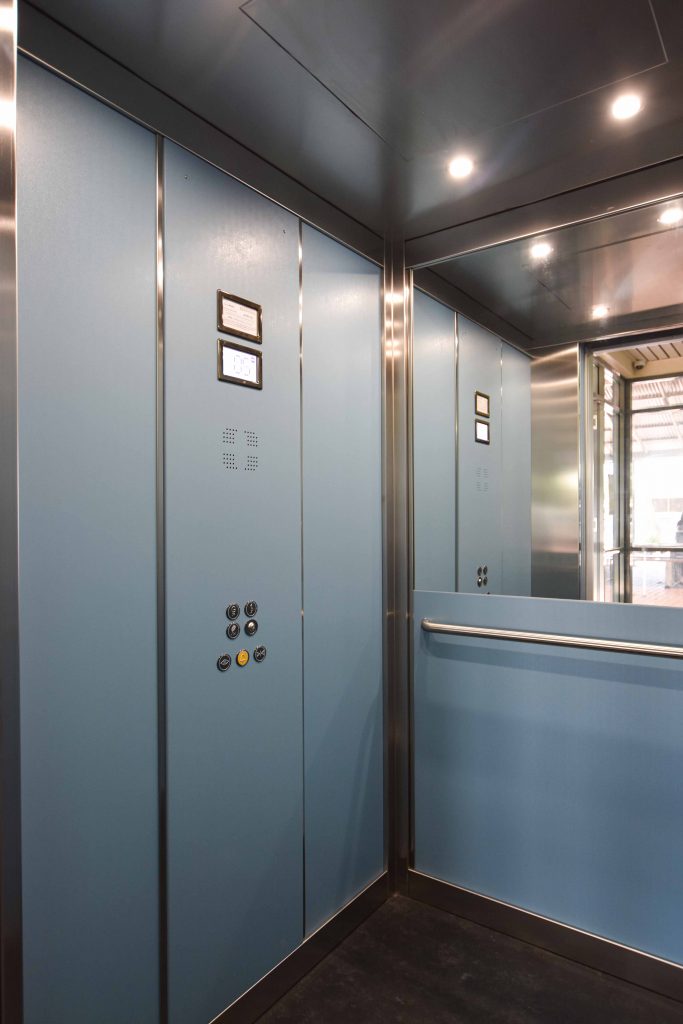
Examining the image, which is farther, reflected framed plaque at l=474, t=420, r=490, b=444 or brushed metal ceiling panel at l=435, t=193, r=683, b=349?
reflected framed plaque at l=474, t=420, r=490, b=444

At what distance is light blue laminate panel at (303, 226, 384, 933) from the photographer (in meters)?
2.49

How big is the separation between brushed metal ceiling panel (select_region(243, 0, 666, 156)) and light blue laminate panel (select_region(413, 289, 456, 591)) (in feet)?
3.13

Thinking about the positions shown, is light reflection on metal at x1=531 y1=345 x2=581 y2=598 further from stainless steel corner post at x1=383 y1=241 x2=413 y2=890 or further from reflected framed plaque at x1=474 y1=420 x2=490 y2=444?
stainless steel corner post at x1=383 y1=241 x2=413 y2=890

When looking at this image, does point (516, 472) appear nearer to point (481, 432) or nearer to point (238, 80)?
point (481, 432)

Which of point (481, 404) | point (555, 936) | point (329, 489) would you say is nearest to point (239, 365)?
point (329, 489)

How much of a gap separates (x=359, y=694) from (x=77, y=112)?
2314 millimetres

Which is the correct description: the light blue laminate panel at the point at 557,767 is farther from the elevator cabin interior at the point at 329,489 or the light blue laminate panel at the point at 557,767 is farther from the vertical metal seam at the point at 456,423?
the vertical metal seam at the point at 456,423

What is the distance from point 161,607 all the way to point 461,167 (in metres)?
1.95

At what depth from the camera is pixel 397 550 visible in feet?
9.72

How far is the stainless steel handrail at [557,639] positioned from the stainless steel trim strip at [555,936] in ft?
3.72

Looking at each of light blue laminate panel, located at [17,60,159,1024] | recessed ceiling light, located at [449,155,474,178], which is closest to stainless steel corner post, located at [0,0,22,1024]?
light blue laminate panel, located at [17,60,159,1024]

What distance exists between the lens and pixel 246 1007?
212 centimetres

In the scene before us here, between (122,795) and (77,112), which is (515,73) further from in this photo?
(122,795)

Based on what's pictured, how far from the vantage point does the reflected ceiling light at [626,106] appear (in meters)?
1.98
